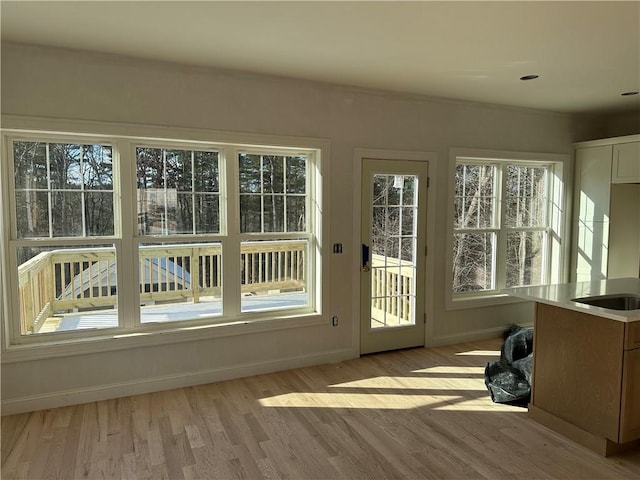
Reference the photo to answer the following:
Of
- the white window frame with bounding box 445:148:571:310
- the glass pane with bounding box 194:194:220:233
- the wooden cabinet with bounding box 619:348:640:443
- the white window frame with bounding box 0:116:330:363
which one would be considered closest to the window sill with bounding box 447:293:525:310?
the white window frame with bounding box 445:148:571:310

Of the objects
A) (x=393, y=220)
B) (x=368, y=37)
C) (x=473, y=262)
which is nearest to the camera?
(x=368, y=37)

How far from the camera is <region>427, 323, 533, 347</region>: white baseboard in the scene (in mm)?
4598

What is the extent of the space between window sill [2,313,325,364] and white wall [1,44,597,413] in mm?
55

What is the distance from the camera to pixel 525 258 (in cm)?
519

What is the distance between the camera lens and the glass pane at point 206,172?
360cm

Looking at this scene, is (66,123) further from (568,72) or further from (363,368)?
(568,72)

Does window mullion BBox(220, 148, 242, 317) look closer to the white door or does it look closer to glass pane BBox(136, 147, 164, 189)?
glass pane BBox(136, 147, 164, 189)

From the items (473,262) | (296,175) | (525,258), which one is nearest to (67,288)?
(296,175)

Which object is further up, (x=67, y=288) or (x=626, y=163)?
(x=626, y=163)

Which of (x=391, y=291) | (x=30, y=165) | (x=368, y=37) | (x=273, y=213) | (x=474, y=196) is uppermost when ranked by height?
(x=368, y=37)

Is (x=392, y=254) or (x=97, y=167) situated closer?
(x=97, y=167)

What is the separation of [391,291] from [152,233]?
2.39m

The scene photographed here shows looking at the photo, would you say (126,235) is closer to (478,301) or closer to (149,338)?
(149,338)

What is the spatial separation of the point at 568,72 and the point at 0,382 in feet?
16.3
